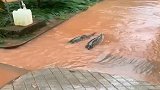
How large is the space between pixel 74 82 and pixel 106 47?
1.93 meters

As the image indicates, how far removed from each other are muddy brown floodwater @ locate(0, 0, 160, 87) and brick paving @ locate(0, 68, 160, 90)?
0.47 meters

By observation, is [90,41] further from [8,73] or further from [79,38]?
[8,73]

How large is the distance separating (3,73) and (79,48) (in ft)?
5.22

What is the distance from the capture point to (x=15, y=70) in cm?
504

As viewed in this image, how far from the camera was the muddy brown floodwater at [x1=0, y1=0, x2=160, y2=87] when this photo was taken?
509 cm

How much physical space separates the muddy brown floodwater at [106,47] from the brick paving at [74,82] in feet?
1.55

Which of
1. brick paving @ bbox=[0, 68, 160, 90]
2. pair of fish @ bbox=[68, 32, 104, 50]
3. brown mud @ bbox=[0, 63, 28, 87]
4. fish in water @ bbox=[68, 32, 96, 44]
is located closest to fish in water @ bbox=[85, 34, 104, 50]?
pair of fish @ bbox=[68, 32, 104, 50]

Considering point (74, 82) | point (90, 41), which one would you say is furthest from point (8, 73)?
point (90, 41)

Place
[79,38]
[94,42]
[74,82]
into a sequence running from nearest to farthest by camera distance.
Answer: [74,82] < [94,42] < [79,38]

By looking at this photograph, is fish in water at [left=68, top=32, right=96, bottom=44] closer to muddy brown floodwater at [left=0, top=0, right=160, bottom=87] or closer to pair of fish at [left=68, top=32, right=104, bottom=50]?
pair of fish at [left=68, top=32, right=104, bottom=50]

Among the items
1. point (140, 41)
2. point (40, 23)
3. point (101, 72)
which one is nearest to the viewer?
point (101, 72)

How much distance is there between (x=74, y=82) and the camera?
415 centimetres

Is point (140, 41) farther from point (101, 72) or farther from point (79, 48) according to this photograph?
point (101, 72)

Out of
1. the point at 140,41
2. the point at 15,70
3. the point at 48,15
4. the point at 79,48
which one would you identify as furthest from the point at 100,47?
the point at 48,15
